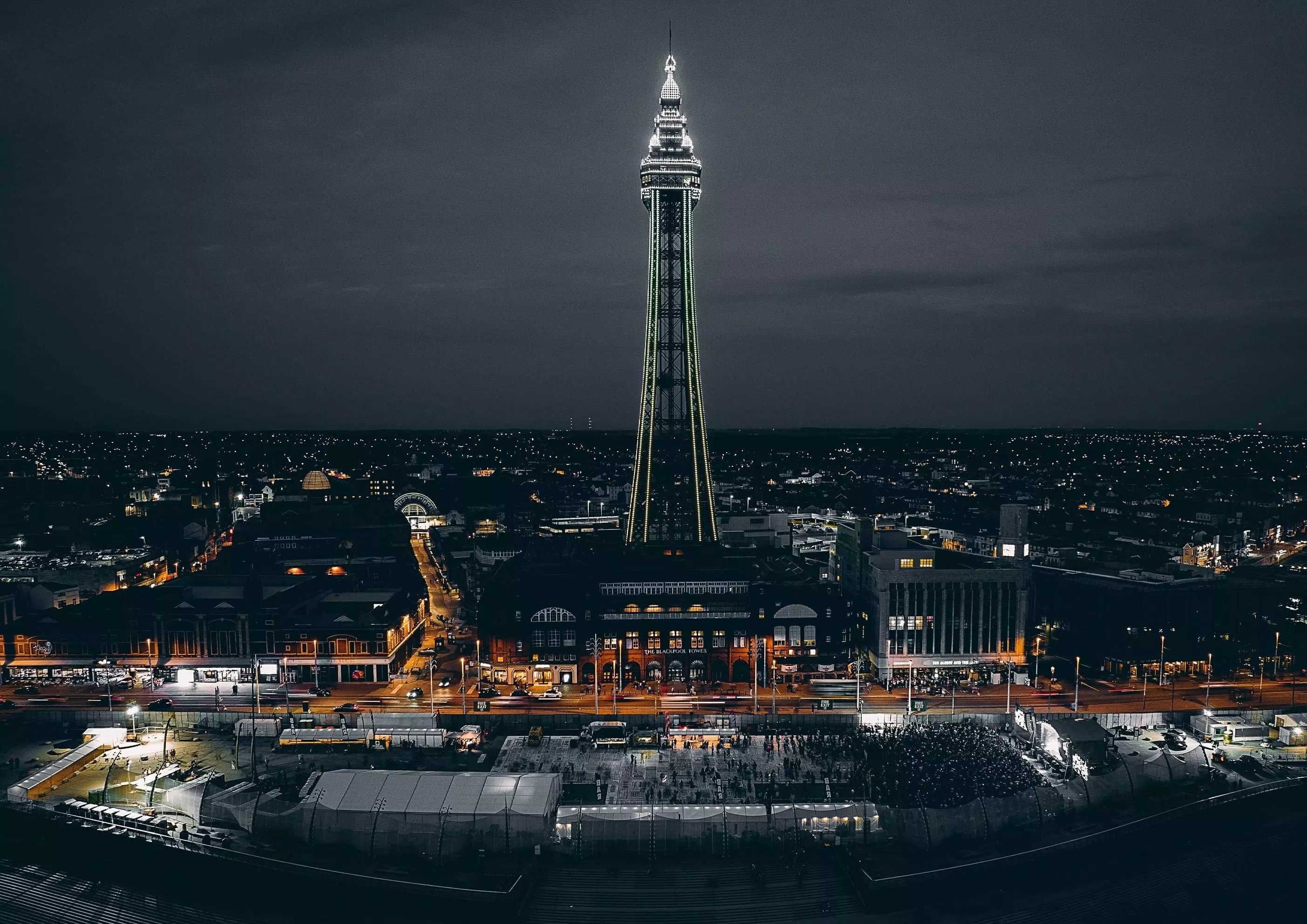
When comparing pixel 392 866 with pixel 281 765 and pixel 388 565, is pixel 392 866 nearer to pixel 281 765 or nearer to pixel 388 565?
pixel 281 765

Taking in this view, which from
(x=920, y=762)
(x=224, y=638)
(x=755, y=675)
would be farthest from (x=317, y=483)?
(x=920, y=762)

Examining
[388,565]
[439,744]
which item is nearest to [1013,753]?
[439,744]

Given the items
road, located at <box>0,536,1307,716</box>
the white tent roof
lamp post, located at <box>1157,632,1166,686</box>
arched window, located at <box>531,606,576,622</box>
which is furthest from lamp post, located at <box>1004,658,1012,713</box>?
the white tent roof

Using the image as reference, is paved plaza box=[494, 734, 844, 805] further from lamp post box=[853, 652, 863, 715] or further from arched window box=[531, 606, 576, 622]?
arched window box=[531, 606, 576, 622]

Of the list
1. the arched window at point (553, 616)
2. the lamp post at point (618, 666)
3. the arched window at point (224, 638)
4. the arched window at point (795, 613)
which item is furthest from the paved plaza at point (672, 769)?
the arched window at point (224, 638)

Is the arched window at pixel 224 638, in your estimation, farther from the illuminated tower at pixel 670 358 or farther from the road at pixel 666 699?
the illuminated tower at pixel 670 358

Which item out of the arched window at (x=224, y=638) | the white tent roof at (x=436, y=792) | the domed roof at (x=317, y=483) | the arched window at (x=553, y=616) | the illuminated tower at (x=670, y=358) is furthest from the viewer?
the domed roof at (x=317, y=483)
